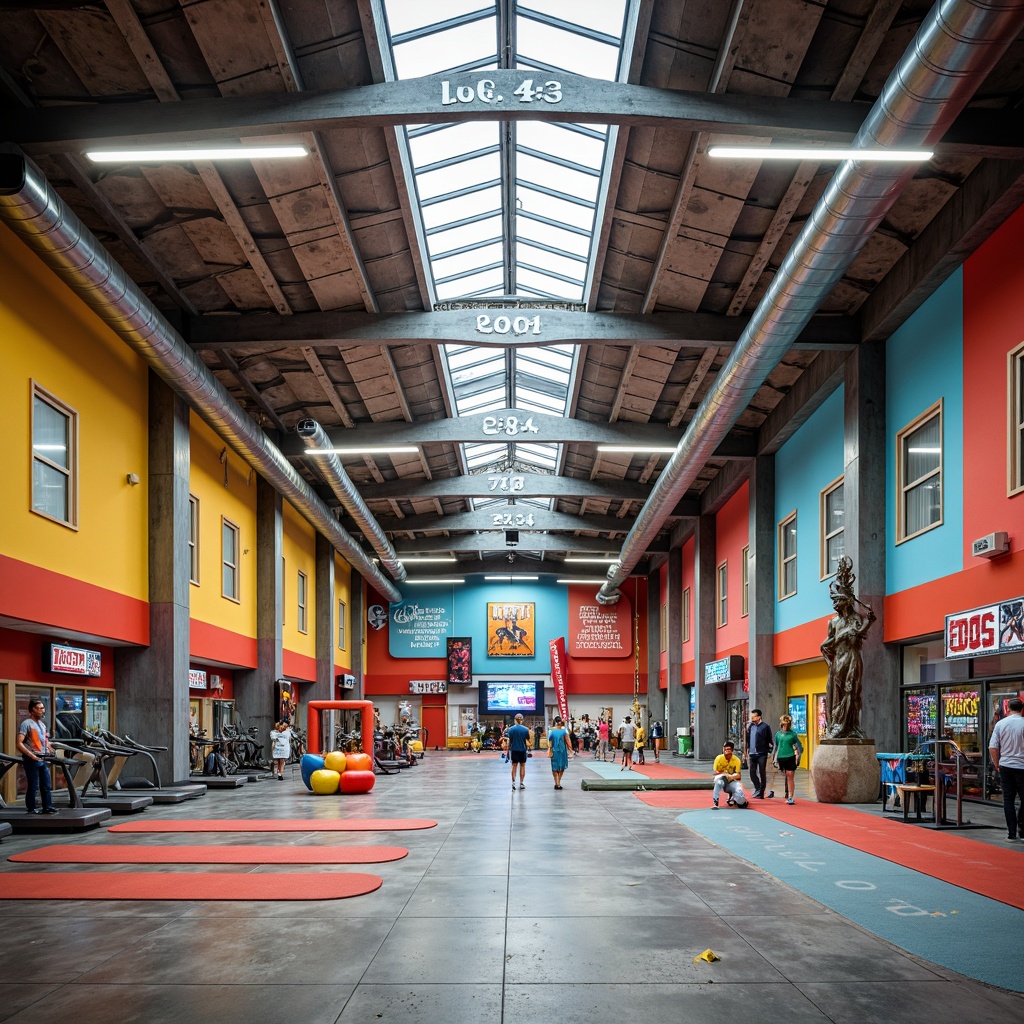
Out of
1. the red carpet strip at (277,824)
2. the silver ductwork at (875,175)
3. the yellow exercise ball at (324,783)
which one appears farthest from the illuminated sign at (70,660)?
the silver ductwork at (875,175)

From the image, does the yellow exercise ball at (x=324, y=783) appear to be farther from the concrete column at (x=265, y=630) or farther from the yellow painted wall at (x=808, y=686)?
the yellow painted wall at (x=808, y=686)

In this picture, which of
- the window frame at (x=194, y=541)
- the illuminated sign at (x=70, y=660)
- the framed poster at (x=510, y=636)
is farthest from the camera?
the framed poster at (x=510, y=636)

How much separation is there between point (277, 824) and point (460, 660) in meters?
31.8

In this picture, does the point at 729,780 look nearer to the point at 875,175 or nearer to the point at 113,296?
the point at 875,175

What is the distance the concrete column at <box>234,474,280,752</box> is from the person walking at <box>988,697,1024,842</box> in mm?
18750

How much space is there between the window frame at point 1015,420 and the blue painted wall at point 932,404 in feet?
0.81

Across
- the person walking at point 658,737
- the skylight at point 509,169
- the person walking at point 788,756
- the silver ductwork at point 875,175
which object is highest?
the skylight at point 509,169

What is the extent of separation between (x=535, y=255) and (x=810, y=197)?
575 cm

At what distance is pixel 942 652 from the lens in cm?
1541

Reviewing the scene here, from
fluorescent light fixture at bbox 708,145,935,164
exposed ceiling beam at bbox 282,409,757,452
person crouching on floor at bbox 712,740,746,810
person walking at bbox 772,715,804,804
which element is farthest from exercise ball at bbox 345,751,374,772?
fluorescent light fixture at bbox 708,145,935,164

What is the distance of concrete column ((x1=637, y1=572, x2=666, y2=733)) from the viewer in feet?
139

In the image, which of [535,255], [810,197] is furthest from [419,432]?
[810,197]

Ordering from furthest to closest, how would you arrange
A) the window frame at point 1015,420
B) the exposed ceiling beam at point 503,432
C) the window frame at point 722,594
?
the window frame at point 722,594 < the exposed ceiling beam at point 503,432 < the window frame at point 1015,420

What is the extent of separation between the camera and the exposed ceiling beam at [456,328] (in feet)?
57.6
